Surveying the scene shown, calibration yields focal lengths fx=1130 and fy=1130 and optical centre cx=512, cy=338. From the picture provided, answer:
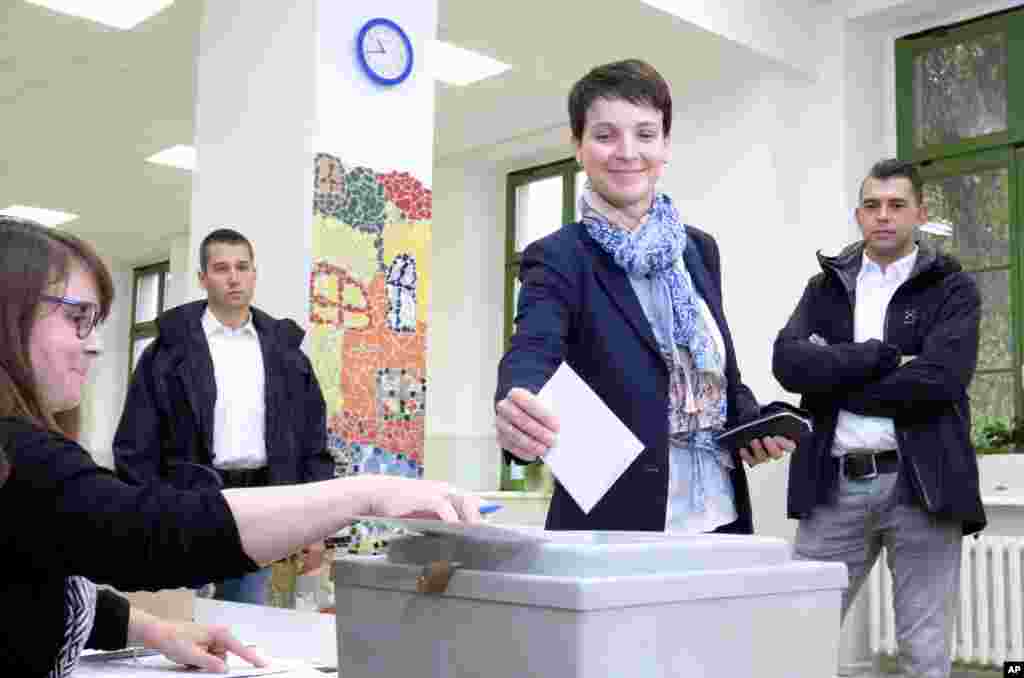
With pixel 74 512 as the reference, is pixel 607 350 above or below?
above

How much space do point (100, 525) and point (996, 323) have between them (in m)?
4.95

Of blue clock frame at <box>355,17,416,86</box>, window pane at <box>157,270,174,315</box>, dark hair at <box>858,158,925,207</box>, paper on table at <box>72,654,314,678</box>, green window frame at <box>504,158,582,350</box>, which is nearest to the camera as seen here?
paper on table at <box>72,654,314,678</box>

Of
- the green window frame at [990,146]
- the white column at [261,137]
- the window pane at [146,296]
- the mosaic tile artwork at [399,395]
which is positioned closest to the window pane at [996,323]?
the green window frame at [990,146]

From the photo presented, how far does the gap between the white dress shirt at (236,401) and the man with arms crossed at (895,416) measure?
1.45m

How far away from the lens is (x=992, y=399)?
5.07 m

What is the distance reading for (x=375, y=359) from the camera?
3.93m

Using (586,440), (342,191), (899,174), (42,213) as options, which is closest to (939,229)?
(899,174)

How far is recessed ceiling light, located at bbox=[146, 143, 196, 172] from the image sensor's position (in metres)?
7.98

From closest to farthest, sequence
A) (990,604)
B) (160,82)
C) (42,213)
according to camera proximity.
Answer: (990,604) < (160,82) < (42,213)

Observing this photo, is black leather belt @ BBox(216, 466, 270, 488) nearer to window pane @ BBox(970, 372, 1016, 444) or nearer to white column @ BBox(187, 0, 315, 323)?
white column @ BBox(187, 0, 315, 323)

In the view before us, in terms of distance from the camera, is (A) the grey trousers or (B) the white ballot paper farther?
(A) the grey trousers

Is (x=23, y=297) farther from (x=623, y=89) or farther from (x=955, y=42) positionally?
(x=955, y=42)

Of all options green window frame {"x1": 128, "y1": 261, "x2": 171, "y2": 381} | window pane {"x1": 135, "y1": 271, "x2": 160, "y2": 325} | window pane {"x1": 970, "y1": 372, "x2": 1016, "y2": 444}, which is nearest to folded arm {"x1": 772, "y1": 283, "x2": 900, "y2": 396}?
window pane {"x1": 970, "y1": 372, "x2": 1016, "y2": 444}

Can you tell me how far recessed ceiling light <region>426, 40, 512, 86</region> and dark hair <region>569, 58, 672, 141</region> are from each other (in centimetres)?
442
